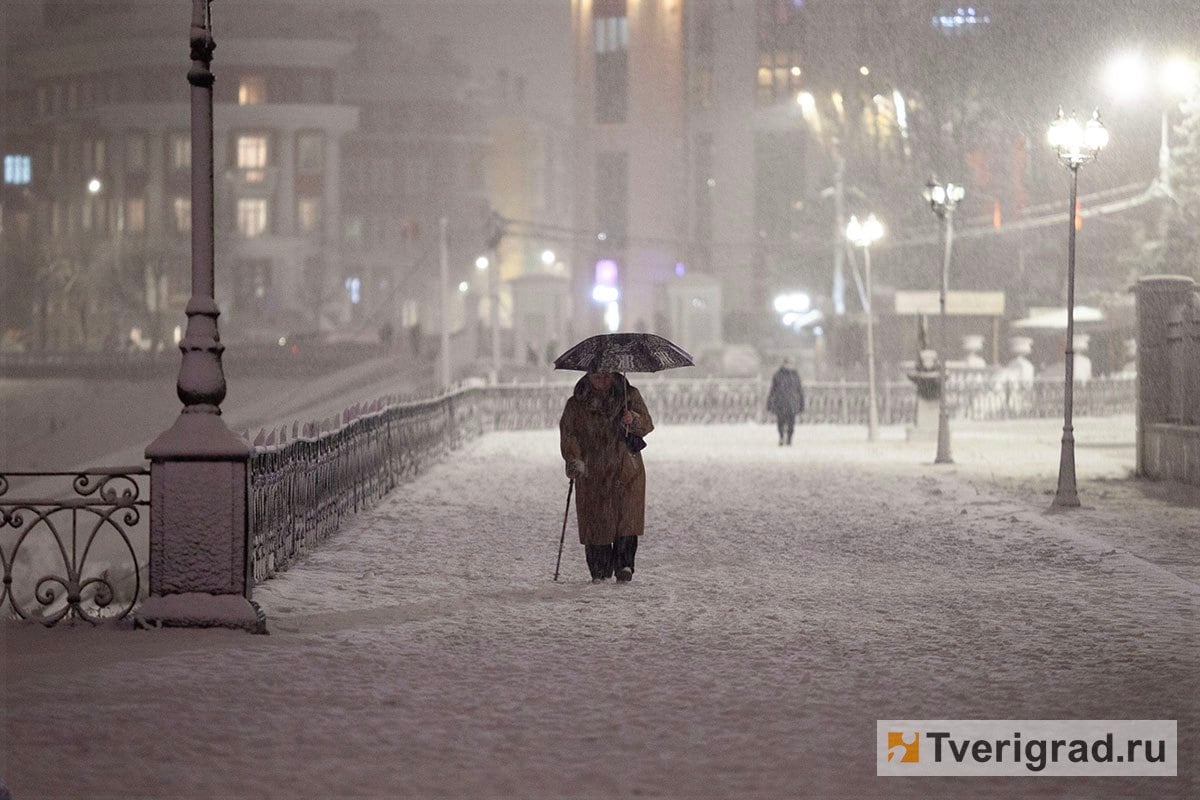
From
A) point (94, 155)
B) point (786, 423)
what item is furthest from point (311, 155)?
point (786, 423)

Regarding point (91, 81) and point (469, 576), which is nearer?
point (469, 576)

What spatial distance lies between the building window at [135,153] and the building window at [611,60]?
26653 millimetres

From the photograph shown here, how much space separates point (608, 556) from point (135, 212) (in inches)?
3336

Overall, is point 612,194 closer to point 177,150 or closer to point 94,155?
point 177,150

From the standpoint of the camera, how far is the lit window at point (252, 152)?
90.8 metres

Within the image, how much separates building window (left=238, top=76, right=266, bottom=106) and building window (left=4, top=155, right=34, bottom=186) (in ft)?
53.4

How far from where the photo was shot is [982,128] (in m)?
59.8

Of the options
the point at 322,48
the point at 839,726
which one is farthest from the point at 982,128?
the point at 839,726

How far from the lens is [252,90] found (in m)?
91.3

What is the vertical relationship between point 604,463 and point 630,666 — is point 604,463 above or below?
above

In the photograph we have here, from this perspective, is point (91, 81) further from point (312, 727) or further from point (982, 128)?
point (312, 727)

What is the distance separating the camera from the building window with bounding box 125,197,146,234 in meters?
92.2

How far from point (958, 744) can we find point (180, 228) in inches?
3514

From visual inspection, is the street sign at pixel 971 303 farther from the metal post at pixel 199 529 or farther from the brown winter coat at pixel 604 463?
the metal post at pixel 199 529
